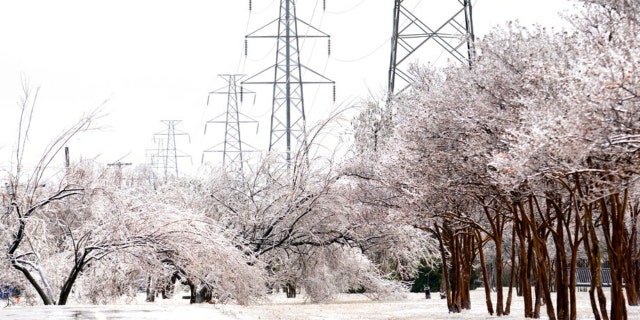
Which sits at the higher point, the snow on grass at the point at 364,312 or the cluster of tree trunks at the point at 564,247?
the cluster of tree trunks at the point at 564,247

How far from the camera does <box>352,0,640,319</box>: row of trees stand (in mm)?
10477

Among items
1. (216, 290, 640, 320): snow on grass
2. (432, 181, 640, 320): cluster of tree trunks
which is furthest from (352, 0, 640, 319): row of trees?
(216, 290, 640, 320): snow on grass

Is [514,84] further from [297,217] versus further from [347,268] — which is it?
[347,268]

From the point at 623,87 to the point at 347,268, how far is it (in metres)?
23.7

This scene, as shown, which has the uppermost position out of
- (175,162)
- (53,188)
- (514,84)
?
(175,162)

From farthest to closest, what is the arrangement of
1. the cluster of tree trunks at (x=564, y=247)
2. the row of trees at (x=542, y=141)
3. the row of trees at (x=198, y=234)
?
the row of trees at (x=198, y=234), the cluster of tree trunks at (x=564, y=247), the row of trees at (x=542, y=141)

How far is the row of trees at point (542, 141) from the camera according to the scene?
10.5 m

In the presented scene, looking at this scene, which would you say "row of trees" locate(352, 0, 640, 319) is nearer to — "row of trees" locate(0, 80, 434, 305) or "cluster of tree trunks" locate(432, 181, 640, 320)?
"cluster of tree trunks" locate(432, 181, 640, 320)

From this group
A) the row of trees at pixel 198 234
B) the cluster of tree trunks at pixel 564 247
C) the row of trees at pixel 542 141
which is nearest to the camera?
the row of trees at pixel 542 141

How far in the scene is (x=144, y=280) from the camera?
2673cm

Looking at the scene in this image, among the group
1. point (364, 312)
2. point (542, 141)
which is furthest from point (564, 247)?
point (364, 312)

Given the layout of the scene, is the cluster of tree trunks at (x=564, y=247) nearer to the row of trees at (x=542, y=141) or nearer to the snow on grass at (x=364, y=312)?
the row of trees at (x=542, y=141)

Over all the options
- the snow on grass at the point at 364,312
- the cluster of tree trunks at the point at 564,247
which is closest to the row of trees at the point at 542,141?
the cluster of tree trunks at the point at 564,247

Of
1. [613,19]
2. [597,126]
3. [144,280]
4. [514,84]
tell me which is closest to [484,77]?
[514,84]
